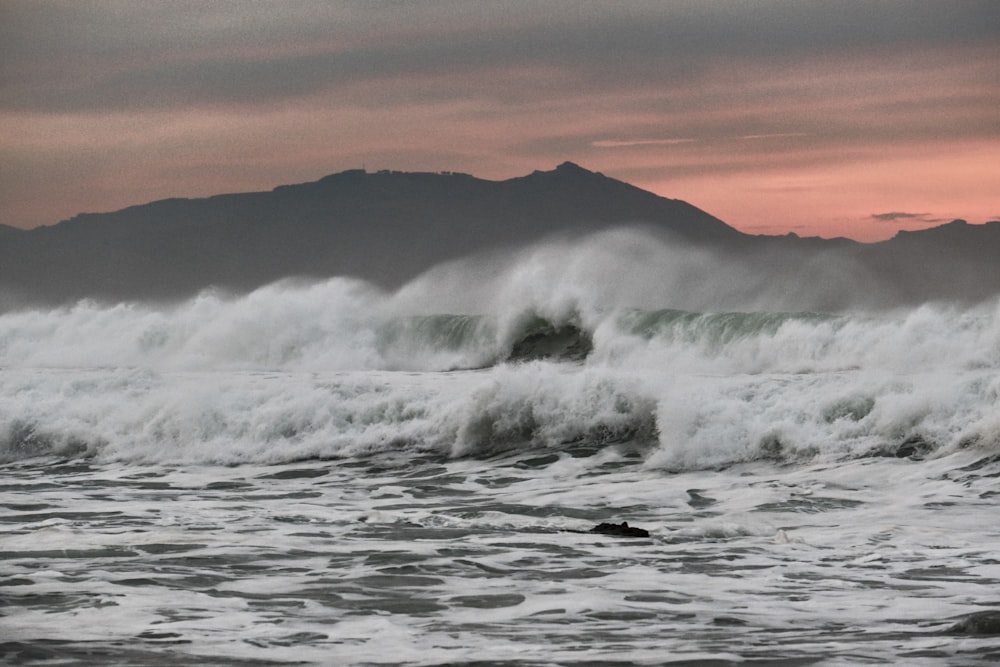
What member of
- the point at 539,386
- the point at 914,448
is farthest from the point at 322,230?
the point at 914,448

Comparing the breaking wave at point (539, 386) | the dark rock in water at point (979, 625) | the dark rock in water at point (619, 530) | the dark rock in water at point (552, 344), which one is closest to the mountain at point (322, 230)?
the breaking wave at point (539, 386)

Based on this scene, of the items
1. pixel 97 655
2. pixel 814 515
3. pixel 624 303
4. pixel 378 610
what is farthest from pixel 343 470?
pixel 624 303

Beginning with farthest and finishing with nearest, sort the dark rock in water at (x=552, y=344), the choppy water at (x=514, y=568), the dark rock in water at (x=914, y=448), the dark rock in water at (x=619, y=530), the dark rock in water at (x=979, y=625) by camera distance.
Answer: the dark rock in water at (x=552, y=344) → the dark rock in water at (x=914, y=448) → the dark rock in water at (x=619, y=530) → the choppy water at (x=514, y=568) → the dark rock in water at (x=979, y=625)

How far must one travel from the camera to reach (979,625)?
8297 millimetres

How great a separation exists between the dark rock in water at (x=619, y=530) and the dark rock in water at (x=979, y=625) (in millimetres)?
4159

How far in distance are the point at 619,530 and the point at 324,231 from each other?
5875 inches

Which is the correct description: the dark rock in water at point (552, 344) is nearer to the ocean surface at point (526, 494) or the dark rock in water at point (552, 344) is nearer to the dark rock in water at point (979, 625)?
the ocean surface at point (526, 494)

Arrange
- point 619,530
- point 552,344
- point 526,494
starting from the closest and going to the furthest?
point 619,530, point 526,494, point 552,344

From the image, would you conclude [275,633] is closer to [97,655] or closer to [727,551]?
[97,655]

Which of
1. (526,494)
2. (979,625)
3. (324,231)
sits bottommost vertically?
(526,494)

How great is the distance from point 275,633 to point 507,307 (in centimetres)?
2381

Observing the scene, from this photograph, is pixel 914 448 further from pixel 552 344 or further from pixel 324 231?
pixel 324 231

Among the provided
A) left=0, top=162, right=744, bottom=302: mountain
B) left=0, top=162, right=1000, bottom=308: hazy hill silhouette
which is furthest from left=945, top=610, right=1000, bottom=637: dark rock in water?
left=0, top=162, right=744, bottom=302: mountain

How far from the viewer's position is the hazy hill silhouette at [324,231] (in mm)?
142500
